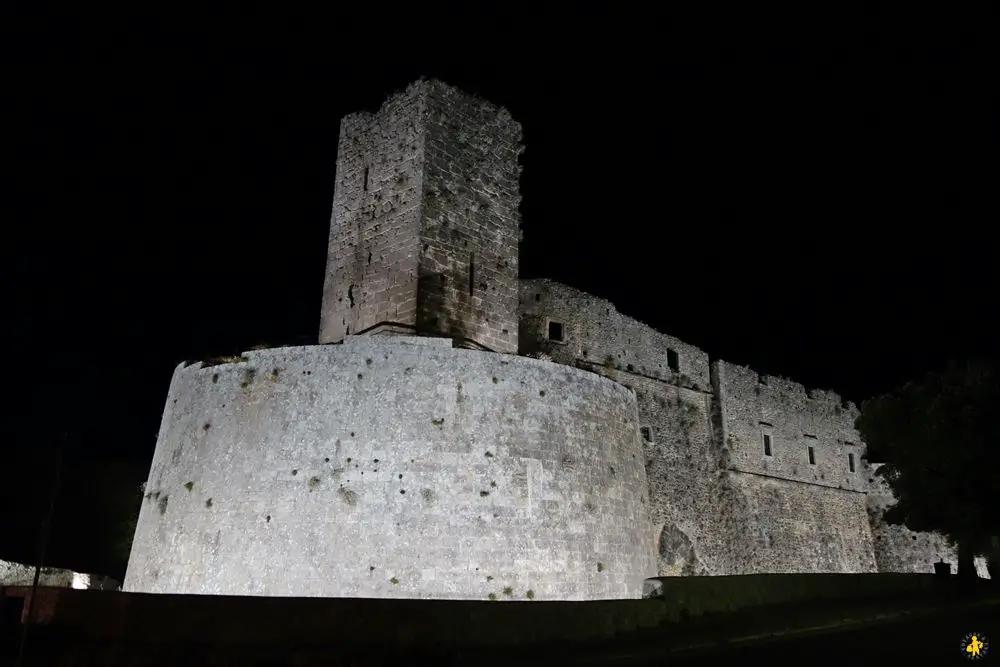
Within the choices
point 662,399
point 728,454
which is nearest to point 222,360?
point 662,399

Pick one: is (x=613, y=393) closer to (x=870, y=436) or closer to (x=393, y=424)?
(x=393, y=424)

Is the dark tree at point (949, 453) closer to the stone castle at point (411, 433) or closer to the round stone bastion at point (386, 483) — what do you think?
the stone castle at point (411, 433)

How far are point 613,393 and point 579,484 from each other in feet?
7.05

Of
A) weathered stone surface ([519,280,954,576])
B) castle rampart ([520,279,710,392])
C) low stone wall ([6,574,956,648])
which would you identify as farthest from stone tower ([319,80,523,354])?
low stone wall ([6,574,956,648])

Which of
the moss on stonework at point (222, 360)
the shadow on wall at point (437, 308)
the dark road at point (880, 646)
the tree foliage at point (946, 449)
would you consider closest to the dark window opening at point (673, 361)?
the tree foliage at point (946, 449)

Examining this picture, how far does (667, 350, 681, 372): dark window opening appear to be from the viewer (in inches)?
950

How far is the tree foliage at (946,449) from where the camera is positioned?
58.9ft

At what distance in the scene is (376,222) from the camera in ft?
53.1

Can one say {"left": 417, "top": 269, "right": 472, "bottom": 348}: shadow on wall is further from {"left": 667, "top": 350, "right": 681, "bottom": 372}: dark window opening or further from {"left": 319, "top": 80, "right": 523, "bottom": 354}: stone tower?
{"left": 667, "top": 350, "right": 681, "bottom": 372}: dark window opening

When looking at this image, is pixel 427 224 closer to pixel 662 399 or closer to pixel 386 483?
pixel 386 483

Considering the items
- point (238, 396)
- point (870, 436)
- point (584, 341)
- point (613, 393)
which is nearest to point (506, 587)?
point (613, 393)

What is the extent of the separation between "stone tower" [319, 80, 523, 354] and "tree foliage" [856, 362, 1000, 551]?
1077 centimetres

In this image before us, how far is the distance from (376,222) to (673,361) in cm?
1168

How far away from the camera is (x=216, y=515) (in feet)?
38.7
